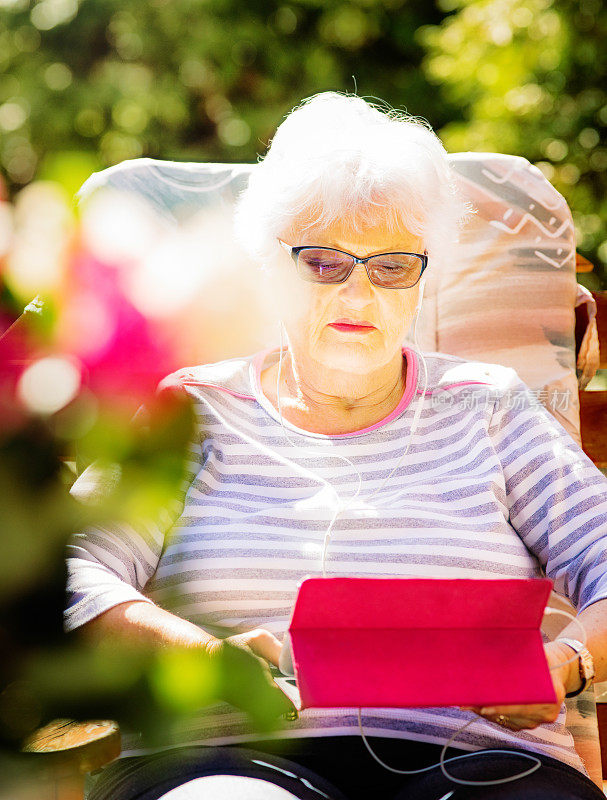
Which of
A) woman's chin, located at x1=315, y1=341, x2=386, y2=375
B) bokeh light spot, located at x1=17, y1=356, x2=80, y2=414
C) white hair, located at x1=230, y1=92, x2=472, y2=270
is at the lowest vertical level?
woman's chin, located at x1=315, y1=341, x2=386, y2=375

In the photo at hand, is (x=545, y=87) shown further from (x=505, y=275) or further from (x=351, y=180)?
(x=351, y=180)

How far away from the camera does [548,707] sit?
4.10ft

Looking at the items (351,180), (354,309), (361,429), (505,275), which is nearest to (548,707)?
(361,429)

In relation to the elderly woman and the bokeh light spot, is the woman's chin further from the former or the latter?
the bokeh light spot

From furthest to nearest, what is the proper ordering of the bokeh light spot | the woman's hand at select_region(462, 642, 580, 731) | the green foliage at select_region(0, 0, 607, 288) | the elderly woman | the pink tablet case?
the green foliage at select_region(0, 0, 607, 288)
the elderly woman
the woman's hand at select_region(462, 642, 580, 731)
the pink tablet case
the bokeh light spot

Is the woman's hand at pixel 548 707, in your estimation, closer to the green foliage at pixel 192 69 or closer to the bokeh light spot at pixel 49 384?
the bokeh light spot at pixel 49 384

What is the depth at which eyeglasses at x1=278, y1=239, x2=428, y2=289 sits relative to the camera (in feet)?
5.79

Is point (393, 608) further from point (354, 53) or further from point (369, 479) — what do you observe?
point (354, 53)

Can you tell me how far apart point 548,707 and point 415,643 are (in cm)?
24

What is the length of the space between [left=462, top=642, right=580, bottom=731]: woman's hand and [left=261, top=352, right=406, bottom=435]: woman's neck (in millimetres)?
621

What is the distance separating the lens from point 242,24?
8156mm

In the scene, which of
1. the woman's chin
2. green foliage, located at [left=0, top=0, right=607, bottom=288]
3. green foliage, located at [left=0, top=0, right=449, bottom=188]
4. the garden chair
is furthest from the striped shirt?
green foliage, located at [left=0, top=0, right=449, bottom=188]

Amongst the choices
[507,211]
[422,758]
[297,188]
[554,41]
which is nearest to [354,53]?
[554,41]

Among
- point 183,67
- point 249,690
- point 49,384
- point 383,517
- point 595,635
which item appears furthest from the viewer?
point 183,67
